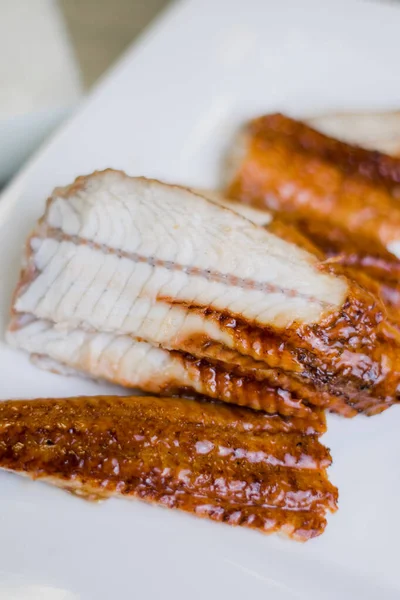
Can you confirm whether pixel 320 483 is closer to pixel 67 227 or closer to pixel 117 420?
pixel 117 420

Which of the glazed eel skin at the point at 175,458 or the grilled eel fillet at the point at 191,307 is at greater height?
the grilled eel fillet at the point at 191,307

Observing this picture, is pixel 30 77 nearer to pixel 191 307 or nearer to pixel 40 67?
pixel 40 67

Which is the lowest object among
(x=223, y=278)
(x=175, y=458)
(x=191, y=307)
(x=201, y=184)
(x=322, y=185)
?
(x=175, y=458)

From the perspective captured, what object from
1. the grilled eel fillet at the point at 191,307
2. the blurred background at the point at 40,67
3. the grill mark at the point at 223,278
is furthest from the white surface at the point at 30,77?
the grill mark at the point at 223,278

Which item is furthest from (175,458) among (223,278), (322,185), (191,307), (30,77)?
(30,77)

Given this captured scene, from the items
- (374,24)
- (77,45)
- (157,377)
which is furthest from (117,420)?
(77,45)

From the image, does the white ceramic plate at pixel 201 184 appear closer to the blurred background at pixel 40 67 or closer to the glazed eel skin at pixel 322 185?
the glazed eel skin at pixel 322 185

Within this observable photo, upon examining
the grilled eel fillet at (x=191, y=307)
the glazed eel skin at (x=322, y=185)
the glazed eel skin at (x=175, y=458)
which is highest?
the glazed eel skin at (x=322, y=185)

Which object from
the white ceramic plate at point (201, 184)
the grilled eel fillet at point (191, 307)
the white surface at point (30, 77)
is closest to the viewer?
the white ceramic plate at point (201, 184)

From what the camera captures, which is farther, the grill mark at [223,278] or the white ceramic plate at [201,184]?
the grill mark at [223,278]
